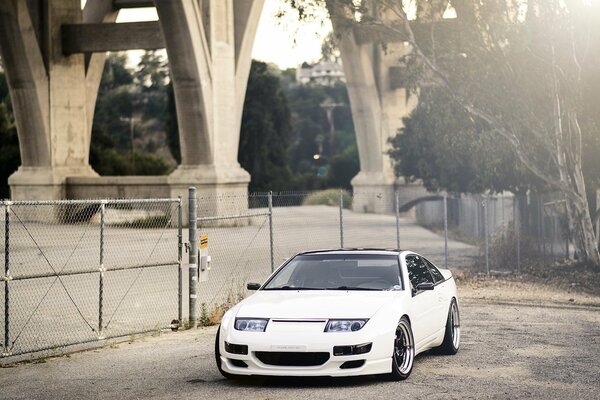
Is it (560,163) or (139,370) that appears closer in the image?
(139,370)

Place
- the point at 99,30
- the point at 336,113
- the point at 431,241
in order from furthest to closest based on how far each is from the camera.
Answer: the point at 336,113 → the point at 99,30 → the point at 431,241

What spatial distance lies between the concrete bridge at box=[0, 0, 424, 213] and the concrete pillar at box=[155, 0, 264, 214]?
0.04m

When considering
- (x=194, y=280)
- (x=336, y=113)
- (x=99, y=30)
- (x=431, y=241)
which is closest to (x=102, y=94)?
(x=336, y=113)

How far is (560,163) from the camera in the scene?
Answer: 25.5 meters

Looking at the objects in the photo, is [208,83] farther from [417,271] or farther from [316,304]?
[316,304]

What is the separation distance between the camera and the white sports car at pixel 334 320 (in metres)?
10.2

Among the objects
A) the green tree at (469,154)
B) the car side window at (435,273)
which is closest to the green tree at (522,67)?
the green tree at (469,154)

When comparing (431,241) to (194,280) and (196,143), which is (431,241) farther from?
(194,280)

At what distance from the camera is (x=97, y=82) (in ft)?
156

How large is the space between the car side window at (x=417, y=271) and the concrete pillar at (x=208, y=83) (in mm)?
25759

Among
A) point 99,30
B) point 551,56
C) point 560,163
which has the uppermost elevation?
point 99,30

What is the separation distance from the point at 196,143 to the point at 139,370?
2928cm

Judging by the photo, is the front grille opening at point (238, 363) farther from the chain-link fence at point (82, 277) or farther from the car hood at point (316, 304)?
the chain-link fence at point (82, 277)

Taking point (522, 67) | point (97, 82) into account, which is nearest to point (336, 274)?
point (522, 67)
